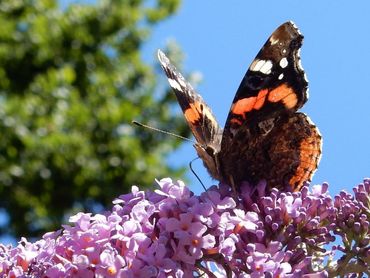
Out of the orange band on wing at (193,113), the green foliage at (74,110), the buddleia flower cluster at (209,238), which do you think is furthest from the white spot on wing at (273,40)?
the green foliage at (74,110)

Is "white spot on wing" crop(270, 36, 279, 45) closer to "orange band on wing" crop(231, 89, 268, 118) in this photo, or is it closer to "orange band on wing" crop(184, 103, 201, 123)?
"orange band on wing" crop(231, 89, 268, 118)

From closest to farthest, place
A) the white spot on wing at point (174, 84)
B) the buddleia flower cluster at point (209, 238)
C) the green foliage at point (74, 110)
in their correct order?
the buddleia flower cluster at point (209, 238) → the white spot on wing at point (174, 84) → the green foliage at point (74, 110)

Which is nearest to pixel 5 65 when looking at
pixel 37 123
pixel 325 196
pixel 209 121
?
pixel 37 123

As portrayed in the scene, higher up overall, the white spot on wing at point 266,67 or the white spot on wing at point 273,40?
the white spot on wing at point 273,40

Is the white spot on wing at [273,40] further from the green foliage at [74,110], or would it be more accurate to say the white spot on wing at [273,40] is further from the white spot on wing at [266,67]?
the green foliage at [74,110]

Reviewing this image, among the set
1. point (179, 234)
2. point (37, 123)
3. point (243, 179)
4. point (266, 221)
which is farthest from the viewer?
point (37, 123)

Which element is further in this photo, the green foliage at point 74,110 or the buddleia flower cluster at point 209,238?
the green foliage at point 74,110

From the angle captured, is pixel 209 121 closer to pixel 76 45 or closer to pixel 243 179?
pixel 243 179
